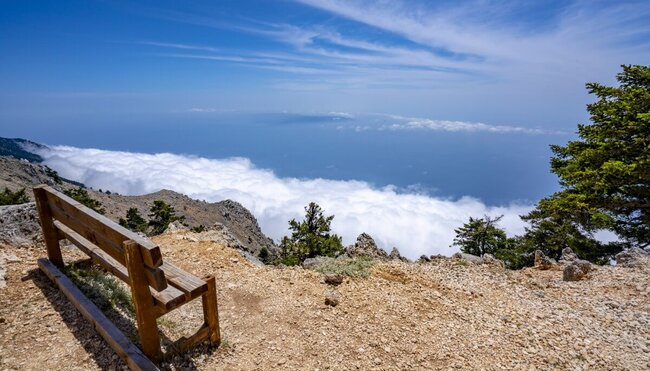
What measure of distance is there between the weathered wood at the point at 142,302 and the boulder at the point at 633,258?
13904 mm

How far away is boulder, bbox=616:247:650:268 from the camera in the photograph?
34.1ft

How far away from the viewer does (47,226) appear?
6.49m

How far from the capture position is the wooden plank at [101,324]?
4.24 metres

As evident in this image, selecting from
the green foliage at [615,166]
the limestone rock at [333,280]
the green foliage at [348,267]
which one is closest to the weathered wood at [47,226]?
the limestone rock at [333,280]

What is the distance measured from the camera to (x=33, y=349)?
471 cm

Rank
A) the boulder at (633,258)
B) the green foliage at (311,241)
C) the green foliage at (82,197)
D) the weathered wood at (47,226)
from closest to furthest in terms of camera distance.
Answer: the weathered wood at (47,226) < the boulder at (633,258) < the green foliage at (311,241) < the green foliage at (82,197)

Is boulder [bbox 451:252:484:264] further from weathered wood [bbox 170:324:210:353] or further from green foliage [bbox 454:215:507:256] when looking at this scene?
green foliage [bbox 454:215:507:256]

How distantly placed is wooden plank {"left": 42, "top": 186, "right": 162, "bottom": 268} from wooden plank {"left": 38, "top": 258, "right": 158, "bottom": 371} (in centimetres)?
126

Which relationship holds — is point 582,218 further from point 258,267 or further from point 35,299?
point 35,299

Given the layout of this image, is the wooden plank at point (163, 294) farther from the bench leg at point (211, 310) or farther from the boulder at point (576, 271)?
the boulder at point (576, 271)

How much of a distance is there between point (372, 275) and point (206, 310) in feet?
16.2

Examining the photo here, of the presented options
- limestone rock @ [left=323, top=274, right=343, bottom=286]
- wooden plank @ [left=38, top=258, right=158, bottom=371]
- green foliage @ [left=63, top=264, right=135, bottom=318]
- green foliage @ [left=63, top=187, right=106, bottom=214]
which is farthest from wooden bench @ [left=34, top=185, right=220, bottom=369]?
green foliage @ [left=63, top=187, right=106, bottom=214]

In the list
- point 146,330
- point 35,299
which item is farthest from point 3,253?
point 146,330

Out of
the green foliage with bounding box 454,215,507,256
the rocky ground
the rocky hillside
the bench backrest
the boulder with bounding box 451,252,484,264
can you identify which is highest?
the bench backrest
